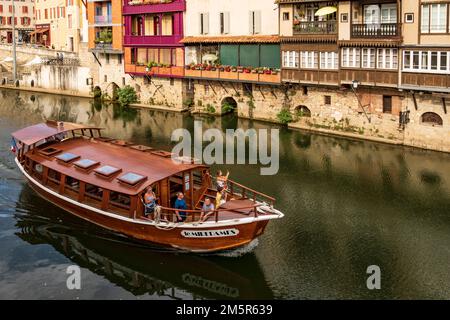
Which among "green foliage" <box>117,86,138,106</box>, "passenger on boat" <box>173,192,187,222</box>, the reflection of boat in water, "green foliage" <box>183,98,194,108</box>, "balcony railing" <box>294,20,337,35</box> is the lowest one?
the reflection of boat in water

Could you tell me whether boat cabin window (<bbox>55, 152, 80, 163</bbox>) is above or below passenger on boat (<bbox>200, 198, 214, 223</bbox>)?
above

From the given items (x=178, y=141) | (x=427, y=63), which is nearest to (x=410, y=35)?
(x=427, y=63)

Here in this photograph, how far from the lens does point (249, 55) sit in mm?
47344

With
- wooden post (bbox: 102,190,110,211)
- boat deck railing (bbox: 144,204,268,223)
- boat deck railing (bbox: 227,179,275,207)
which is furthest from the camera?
wooden post (bbox: 102,190,110,211)

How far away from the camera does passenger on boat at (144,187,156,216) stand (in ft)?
73.7

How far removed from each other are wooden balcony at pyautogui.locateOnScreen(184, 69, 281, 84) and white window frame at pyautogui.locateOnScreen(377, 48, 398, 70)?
8.81 metres

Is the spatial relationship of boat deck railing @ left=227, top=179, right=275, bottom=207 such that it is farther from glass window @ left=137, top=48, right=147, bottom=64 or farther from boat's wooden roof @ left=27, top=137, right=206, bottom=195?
glass window @ left=137, top=48, right=147, bottom=64

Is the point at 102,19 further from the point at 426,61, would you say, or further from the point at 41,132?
the point at 426,61

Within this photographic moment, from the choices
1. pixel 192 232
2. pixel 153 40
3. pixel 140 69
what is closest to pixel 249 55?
pixel 153 40

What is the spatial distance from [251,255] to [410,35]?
20.3 meters

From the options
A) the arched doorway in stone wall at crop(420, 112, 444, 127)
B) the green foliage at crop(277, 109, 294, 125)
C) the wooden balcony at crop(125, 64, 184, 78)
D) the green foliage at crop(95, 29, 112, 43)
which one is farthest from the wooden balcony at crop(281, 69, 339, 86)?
the green foliage at crop(95, 29, 112, 43)

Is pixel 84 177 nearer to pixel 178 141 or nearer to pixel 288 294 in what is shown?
pixel 288 294

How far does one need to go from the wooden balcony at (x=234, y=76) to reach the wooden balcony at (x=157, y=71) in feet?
3.62

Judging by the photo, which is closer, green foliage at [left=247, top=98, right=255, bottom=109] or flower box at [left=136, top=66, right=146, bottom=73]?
green foliage at [left=247, top=98, right=255, bottom=109]
